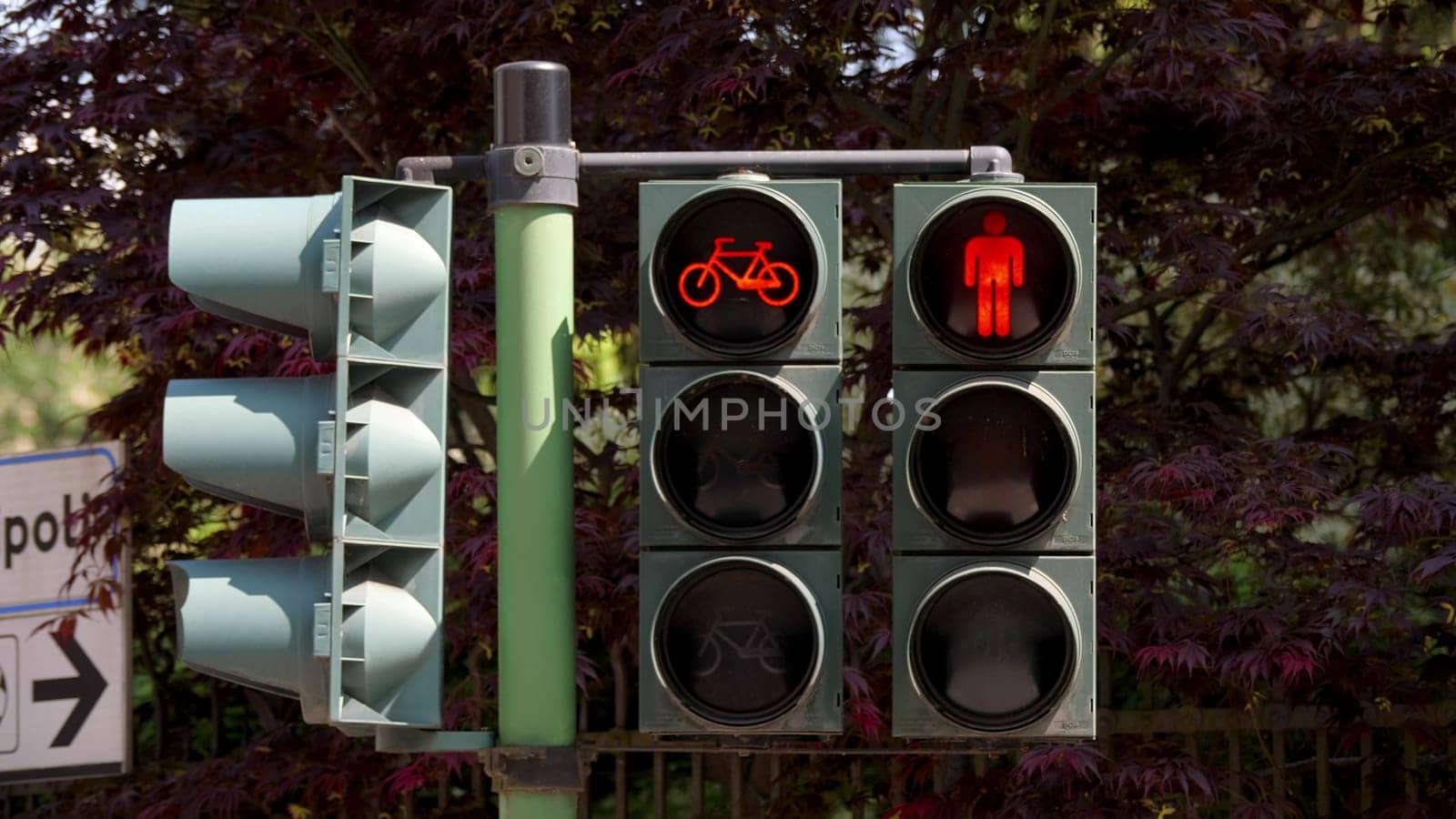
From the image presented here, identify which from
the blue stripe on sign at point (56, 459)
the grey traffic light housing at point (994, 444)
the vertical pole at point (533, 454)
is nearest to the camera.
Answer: the grey traffic light housing at point (994, 444)

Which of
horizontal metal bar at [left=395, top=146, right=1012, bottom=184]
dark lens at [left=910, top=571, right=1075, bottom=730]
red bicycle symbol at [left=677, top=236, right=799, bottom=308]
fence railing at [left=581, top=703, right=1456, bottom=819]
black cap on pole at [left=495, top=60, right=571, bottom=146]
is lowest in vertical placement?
fence railing at [left=581, top=703, right=1456, bottom=819]

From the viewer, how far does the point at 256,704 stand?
942cm

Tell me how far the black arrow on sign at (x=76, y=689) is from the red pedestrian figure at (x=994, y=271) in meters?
6.58

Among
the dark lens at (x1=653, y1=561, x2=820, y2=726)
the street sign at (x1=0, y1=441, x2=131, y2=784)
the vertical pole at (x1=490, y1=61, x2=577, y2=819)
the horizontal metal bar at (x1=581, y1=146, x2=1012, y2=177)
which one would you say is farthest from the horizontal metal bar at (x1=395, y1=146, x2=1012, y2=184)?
the street sign at (x1=0, y1=441, x2=131, y2=784)

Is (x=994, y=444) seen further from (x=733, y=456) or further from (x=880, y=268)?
(x=880, y=268)

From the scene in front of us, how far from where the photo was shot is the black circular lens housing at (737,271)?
3.54m

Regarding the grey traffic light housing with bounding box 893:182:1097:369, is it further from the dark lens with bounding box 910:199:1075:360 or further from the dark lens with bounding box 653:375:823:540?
the dark lens with bounding box 653:375:823:540

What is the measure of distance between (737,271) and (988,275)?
0.47 meters

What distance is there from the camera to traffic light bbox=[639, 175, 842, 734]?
350cm

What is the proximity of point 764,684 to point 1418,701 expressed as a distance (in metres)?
4.84

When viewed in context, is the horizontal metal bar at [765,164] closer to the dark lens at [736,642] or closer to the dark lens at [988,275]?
the dark lens at [988,275]

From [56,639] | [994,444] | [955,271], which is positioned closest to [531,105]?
[955,271]

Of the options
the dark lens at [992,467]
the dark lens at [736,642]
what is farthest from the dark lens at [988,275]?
the dark lens at [736,642]

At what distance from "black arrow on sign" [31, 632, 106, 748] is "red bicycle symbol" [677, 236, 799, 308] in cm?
631
